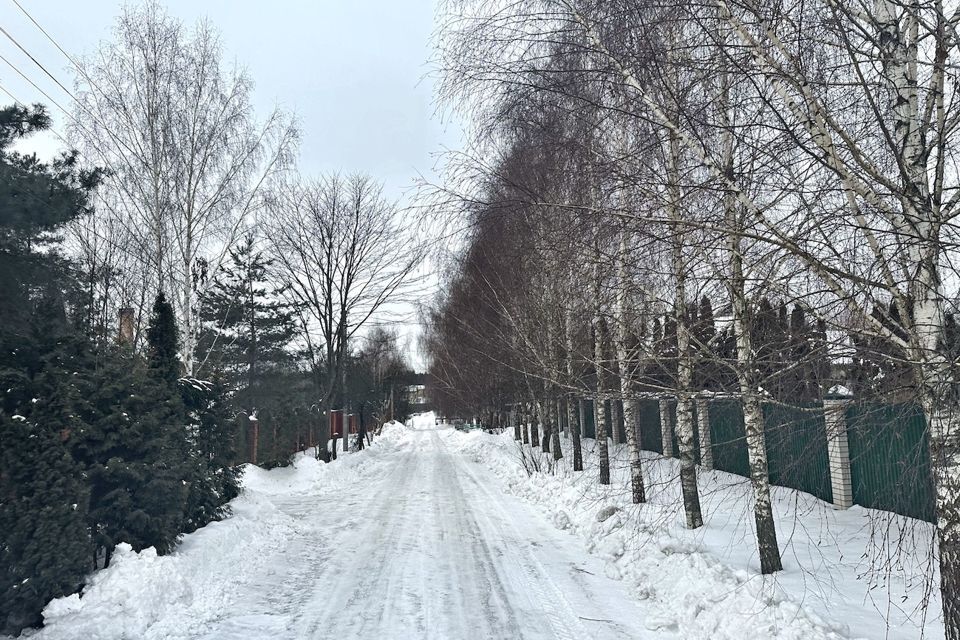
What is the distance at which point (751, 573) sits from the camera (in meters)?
5.73

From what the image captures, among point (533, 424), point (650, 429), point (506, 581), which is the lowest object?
point (506, 581)

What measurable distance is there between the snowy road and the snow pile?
0.36m

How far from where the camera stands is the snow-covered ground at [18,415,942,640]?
4875mm

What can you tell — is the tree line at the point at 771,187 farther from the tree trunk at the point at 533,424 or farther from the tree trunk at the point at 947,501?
the tree trunk at the point at 533,424

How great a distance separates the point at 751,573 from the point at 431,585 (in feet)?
10.9

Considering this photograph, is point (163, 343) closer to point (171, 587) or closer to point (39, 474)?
point (39, 474)

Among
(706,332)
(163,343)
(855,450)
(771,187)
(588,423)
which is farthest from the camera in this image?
(588,423)

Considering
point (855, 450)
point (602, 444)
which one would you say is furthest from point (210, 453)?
point (855, 450)

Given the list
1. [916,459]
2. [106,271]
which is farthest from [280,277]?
[916,459]

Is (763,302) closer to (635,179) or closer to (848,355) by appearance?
(848,355)

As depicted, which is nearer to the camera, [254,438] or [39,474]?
[39,474]

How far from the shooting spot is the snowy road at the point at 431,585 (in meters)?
5.26

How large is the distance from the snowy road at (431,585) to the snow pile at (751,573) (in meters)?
0.36

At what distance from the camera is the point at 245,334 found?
32.7 m
